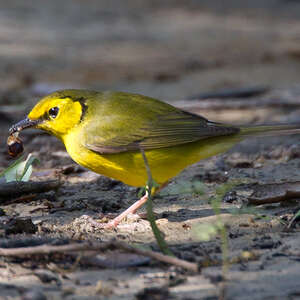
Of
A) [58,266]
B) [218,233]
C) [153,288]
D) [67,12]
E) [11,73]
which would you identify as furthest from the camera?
[67,12]

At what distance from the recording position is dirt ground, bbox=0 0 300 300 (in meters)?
3.00

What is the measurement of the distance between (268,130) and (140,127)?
91 centimetres

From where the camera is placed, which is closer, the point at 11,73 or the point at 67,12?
the point at 11,73

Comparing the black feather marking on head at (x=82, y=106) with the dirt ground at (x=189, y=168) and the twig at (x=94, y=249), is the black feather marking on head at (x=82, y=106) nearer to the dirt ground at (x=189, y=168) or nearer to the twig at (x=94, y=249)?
the dirt ground at (x=189, y=168)

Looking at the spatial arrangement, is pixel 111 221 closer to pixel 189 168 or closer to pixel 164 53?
pixel 189 168

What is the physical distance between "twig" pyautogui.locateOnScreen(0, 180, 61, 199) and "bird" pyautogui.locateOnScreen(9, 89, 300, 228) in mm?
381

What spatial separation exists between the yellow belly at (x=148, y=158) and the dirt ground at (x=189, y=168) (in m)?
0.22

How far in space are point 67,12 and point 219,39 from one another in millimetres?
3741

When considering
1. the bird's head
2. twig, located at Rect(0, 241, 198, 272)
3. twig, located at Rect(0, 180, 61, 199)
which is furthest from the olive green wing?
twig, located at Rect(0, 241, 198, 272)

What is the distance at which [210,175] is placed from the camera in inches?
206

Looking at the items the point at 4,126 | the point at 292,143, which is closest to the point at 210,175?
the point at 292,143

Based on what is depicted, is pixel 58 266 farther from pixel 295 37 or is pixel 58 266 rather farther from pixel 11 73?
pixel 295 37

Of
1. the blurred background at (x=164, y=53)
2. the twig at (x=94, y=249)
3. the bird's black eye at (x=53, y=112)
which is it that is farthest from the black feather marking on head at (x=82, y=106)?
the blurred background at (x=164, y=53)

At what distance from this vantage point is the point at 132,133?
4473 millimetres
